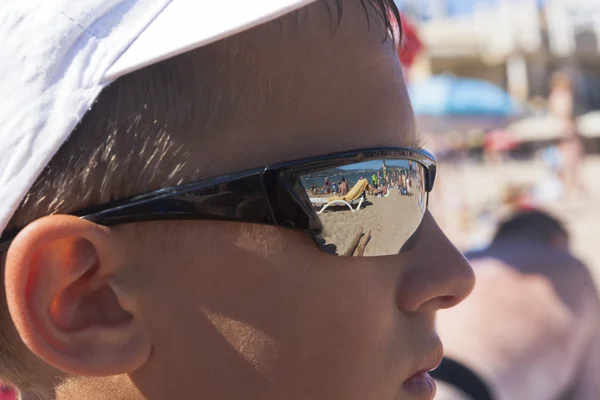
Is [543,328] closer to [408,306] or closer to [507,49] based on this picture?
[408,306]

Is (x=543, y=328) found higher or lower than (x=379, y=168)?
lower

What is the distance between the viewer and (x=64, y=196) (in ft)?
3.27

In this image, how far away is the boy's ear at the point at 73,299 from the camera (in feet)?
3.12

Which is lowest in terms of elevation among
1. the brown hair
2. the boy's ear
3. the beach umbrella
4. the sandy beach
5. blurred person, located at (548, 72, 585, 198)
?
the beach umbrella

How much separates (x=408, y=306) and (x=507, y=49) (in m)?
34.5

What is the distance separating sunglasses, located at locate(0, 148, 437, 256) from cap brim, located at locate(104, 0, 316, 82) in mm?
194

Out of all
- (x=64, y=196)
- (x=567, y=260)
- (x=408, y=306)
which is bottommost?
(x=567, y=260)

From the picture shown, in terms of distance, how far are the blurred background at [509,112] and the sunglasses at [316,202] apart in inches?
23.4

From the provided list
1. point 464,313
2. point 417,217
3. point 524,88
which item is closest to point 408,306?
point 417,217

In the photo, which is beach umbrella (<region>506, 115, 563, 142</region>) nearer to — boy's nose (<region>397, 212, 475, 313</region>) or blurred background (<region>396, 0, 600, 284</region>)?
blurred background (<region>396, 0, 600, 284</region>)

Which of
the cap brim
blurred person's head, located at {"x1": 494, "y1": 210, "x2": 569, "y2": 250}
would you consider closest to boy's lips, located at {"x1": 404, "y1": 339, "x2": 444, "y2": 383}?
the cap brim

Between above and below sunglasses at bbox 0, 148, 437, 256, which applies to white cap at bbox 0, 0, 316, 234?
above

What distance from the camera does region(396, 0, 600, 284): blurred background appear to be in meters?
10.5

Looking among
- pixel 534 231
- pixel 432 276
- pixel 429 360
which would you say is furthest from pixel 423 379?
pixel 534 231
